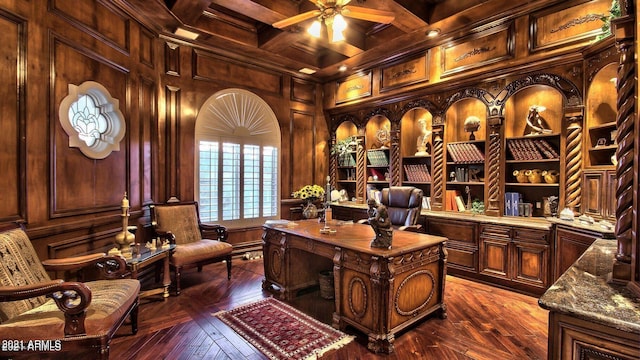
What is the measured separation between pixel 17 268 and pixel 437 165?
4.51 metres

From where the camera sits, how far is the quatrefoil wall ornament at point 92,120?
2.74m

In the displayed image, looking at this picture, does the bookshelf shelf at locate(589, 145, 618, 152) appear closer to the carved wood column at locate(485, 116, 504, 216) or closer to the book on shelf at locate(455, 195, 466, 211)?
the carved wood column at locate(485, 116, 504, 216)

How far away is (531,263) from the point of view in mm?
3342

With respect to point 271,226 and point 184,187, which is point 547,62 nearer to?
point 271,226

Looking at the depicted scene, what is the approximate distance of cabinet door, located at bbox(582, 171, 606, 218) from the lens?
281 cm

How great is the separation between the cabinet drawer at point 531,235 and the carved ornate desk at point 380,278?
133cm

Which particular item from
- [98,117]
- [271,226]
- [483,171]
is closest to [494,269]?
[483,171]

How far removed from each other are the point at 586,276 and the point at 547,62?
9.66 feet

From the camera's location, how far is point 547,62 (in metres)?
3.35

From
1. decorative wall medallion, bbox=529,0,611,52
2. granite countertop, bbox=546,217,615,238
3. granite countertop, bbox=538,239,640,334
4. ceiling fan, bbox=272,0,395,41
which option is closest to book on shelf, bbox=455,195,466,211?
granite countertop, bbox=546,217,615,238

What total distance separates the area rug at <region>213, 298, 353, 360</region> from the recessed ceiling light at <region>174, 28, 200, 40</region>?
139 inches

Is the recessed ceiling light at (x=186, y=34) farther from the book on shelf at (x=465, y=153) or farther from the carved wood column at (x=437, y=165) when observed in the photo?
the book on shelf at (x=465, y=153)

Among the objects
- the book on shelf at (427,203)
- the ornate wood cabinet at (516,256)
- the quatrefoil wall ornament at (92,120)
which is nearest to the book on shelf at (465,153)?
the book on shelf at (427,203)

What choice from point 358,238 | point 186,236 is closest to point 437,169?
point 358,238
